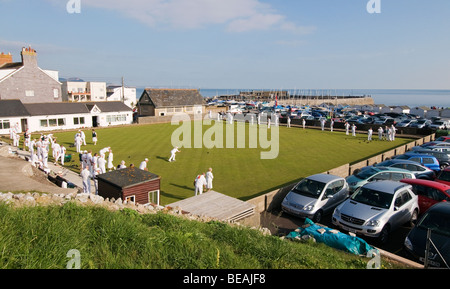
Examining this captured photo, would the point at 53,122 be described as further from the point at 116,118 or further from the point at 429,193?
the point at 429,193

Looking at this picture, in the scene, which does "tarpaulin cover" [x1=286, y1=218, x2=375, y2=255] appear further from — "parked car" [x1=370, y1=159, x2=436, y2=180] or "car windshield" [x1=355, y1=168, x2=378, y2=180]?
"parked car" [x1=370, y1=159, x2=436, y2=180]

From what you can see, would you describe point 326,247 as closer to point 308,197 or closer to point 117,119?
point 308,197

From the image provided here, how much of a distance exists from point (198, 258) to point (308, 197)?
8.09 meters

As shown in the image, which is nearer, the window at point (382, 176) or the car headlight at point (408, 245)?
the car headlight at point (408, 245)

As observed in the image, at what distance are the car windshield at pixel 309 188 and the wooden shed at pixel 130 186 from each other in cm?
627

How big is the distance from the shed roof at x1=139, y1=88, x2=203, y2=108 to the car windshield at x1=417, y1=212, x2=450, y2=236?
45822 millimetres

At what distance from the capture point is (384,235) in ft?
35.4

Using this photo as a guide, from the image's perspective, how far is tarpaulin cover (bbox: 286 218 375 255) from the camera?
8.75m

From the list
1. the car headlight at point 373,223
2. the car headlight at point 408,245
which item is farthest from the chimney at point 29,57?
the car headlight at point 408,245

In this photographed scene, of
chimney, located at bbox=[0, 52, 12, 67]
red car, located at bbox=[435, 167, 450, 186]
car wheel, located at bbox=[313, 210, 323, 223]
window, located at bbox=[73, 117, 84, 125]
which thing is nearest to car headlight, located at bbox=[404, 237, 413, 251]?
car wheel, located at bbox=[313, 210, 323, 223]

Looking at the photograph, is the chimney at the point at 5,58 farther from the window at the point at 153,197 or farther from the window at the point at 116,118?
the window at the point at 153,197

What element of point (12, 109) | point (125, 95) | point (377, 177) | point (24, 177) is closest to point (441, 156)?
point (377, 177)

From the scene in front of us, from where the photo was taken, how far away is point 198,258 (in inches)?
239

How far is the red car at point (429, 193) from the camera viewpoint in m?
12.7
